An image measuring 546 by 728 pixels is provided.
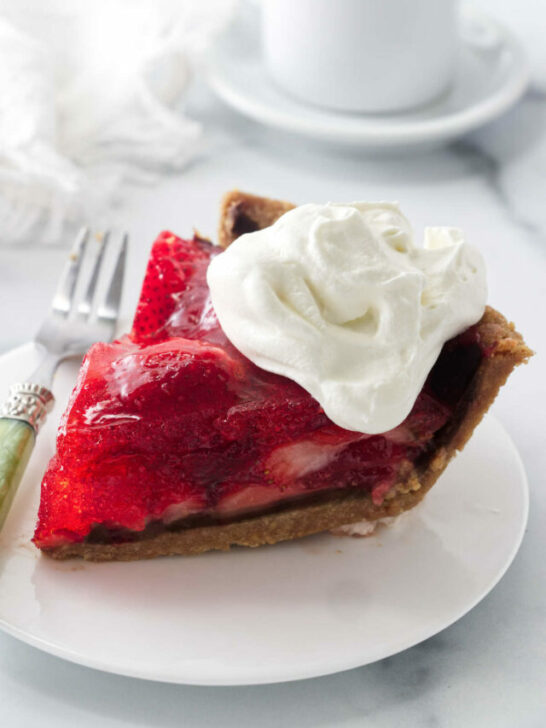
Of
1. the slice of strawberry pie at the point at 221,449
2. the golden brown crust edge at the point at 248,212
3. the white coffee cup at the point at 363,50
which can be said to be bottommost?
the slice of strawberry pie at the point at 221,449

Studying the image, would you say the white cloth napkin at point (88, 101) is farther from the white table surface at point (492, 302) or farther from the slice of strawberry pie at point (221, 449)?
the slice of strawberry pie at point (221, 449)

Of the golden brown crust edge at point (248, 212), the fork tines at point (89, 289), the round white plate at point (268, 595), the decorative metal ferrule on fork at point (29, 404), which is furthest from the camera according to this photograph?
the fork tines at point (89, 289)

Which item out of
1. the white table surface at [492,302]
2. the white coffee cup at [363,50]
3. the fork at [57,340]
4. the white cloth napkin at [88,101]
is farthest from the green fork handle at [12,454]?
the white coffee cup at [363,50]

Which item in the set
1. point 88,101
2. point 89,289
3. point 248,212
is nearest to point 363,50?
point 88,101

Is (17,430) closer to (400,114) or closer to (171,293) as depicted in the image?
(171,293)

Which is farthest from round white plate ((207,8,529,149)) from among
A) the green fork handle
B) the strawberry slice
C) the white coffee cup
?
the green fork handle

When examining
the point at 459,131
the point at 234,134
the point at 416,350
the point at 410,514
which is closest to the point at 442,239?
the point at 416,350
